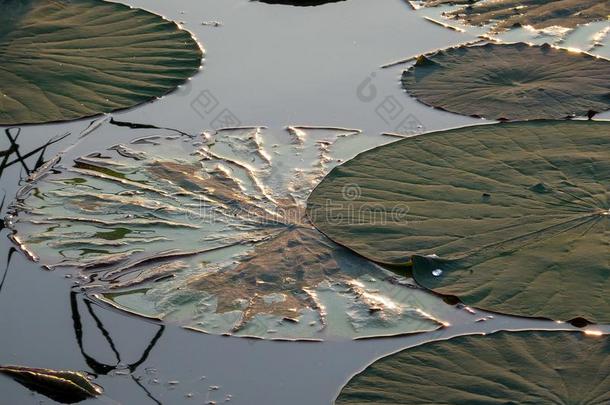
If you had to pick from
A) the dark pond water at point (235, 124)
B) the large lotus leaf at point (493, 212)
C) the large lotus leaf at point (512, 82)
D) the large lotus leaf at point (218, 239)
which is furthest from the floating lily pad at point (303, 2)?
the large lotus leaf at point (493, 212)

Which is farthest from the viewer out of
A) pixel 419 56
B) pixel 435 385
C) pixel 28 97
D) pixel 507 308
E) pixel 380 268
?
pixel 419 56

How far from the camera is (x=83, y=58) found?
4953 millimetres

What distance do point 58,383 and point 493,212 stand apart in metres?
1.53

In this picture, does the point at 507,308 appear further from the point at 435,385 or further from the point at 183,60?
the point at 183,60

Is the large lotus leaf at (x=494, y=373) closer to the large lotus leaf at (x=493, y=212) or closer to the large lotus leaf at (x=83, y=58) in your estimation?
the large lotus leaf at (x=493, y=212)

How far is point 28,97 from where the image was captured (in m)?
4.63

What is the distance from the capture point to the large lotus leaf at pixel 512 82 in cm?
441

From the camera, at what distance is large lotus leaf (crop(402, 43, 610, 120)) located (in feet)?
14.5

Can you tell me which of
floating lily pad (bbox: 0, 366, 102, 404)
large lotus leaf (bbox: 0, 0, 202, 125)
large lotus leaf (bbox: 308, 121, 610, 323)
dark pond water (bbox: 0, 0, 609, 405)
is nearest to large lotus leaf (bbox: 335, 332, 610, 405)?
dark pond water (bbox: 0, 0, 609, 405)

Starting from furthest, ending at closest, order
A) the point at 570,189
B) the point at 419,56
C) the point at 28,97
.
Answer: the point at 419,56 → the point at 28,97 → the point at 570,189

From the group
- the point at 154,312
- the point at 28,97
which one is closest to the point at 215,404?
the point at 154,312

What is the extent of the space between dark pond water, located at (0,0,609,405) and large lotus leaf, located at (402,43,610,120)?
108mm

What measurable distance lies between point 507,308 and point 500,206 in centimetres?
57

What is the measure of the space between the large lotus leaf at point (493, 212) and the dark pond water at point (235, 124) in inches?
6.2
